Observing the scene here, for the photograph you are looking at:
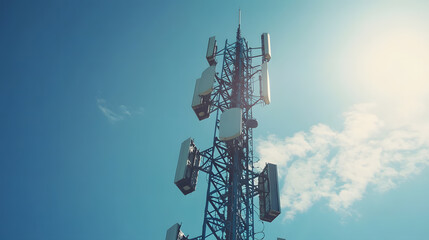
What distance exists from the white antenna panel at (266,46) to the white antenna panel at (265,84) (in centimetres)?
150

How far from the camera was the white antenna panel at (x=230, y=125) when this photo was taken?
20.2 meters

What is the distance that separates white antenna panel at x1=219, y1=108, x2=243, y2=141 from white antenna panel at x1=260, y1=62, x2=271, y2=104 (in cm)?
287

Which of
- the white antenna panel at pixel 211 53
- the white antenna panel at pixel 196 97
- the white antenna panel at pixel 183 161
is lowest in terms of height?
the white antenna panel at pixel 183 161

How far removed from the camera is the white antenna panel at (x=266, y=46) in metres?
26.1

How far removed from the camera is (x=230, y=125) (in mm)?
20625

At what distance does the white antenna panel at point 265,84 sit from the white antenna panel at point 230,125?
2866 millimetres

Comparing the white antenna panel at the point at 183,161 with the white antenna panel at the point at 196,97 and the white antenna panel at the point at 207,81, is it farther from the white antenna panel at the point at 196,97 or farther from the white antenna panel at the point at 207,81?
the white antenna panel at the point at 207,81

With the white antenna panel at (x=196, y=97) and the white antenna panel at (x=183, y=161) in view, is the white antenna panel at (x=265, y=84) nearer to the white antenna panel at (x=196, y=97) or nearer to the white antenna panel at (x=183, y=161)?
the white antenna panel at (x=196, y=97)

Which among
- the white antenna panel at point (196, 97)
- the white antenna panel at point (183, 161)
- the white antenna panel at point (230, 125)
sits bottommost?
the white antenna panel at point (183, 161)

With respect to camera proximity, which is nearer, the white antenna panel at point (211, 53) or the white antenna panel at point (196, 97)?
the white antenna panel at point (196, 97)

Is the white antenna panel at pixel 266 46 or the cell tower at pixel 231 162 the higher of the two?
the white antenna panel at pixel 266 46

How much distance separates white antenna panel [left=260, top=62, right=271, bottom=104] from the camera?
75.6ft

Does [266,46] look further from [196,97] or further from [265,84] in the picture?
[196,97]

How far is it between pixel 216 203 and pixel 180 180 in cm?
246
